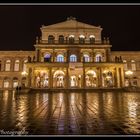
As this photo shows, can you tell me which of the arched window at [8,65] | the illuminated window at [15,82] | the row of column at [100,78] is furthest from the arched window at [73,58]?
the arched window at [8,65]

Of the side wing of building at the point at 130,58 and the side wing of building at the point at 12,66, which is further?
the side wing of building at the point at 130,58

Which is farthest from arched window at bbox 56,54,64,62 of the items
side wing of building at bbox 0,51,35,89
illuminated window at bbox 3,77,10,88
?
illuminated window at bbox 3,77,10,88

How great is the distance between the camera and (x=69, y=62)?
40.1 metres

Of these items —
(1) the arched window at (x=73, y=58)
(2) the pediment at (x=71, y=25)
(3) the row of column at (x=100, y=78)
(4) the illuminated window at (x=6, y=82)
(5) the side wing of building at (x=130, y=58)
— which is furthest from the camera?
(5) the side wing of building at (x=130, y=58)

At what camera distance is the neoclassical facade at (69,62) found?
39.7 m

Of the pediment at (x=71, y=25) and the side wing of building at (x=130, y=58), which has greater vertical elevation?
the pediment at (x=71, y=25)

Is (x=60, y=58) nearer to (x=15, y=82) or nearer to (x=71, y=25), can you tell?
(x=71, y=25)

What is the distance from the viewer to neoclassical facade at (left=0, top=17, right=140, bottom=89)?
130 feet

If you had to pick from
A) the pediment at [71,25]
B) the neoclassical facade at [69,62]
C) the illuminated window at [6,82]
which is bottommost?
the illuminated window at [6,82]

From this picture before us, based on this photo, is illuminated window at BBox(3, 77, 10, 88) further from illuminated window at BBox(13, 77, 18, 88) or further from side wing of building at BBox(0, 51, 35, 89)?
illuminated window at BBox(13, 77, 18, 88)

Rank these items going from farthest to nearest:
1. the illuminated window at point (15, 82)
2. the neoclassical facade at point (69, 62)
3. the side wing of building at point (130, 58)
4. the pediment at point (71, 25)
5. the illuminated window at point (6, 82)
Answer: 1. the side wing of building at point (130, 58)
2. the illuminated window at point (15, 82)
3. the illuminated window at point (6, 82)
4. the pediment at point (71, 25)
5. the neoclassical facade at point (69, 62)

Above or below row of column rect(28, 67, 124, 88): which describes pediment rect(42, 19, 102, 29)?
above

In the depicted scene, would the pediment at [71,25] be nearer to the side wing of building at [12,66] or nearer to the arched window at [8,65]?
the side wing of building at [12,66]

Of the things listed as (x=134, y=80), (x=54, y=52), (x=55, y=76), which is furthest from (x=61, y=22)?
(x=134, y=80)
